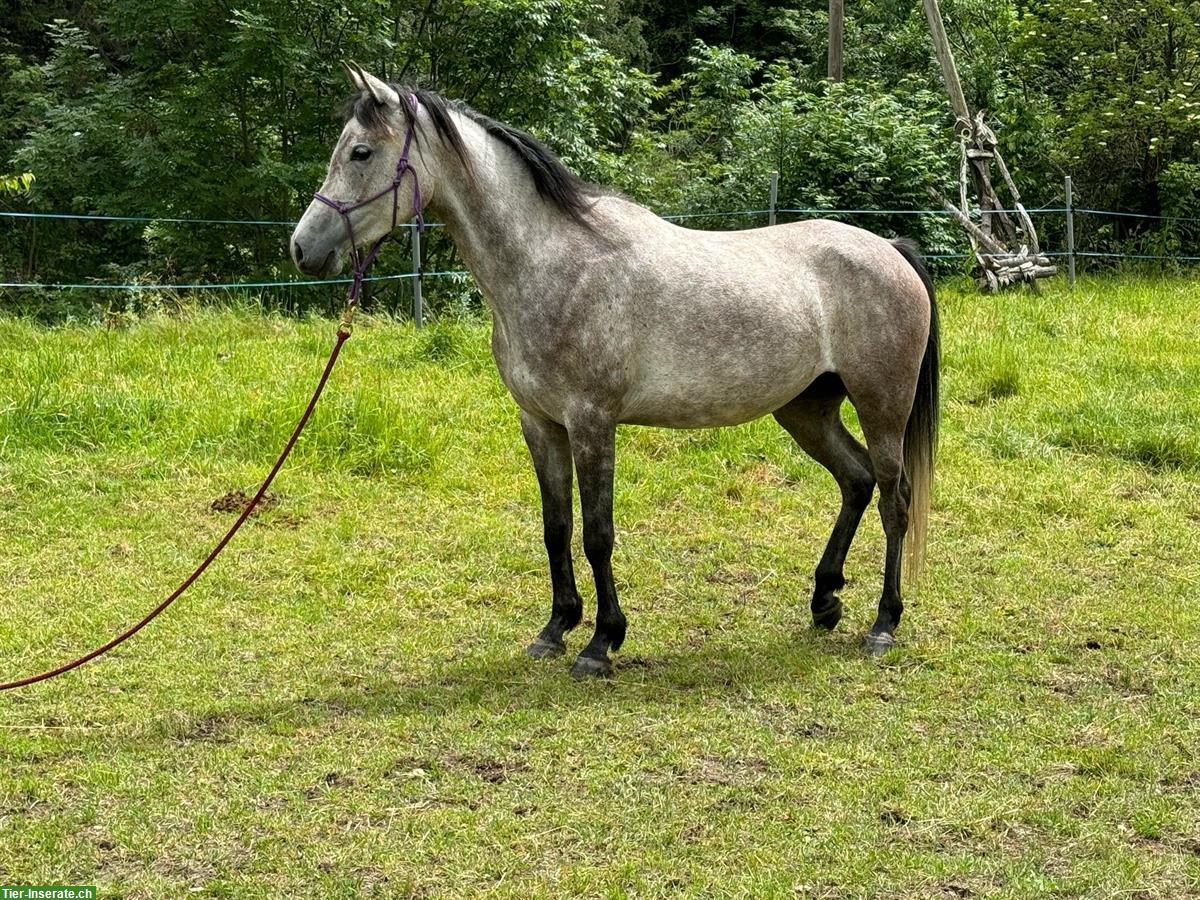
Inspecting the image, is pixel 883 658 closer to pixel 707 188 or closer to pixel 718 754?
pixel 718 754

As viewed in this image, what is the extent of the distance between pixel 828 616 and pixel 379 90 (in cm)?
279

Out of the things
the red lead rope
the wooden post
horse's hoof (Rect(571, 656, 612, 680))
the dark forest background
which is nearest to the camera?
the red lead rope

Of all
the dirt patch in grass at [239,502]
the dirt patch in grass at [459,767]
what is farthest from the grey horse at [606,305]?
the dirt patch in grass at [239,502]

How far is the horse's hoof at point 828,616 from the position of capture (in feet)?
17.6

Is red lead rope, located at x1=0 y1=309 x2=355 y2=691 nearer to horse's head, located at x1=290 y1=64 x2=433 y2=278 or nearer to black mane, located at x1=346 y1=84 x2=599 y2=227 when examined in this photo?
horse's head, located at x1=290 y1=64 x2=433 y2=278

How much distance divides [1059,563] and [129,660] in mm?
4195

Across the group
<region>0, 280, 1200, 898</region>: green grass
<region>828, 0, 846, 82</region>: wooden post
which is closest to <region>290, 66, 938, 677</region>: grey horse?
<region>0, 280, 1200, 898</region>: green grass

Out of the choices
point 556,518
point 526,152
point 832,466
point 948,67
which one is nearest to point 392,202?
point 526,152

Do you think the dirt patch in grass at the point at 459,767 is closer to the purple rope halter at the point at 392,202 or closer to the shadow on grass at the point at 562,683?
the shadow on grass at the point at 562,683

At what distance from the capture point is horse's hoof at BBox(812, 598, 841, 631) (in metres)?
5.37

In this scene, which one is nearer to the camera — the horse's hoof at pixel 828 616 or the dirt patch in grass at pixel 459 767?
the dirt patch in grass at pixel 459 767

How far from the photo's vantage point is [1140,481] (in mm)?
7297

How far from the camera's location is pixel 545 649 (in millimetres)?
5020

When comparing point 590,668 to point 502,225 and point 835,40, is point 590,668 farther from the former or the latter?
point 835,40
